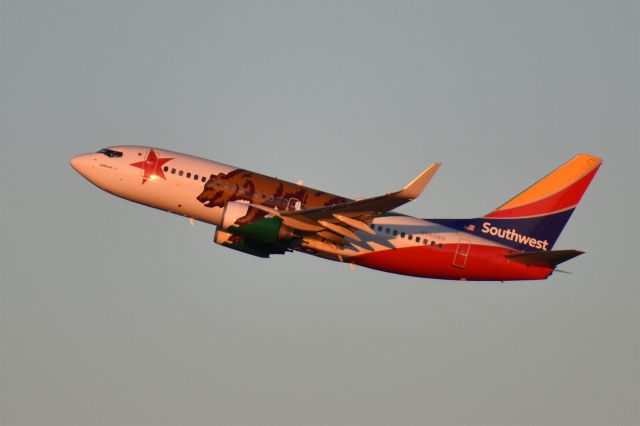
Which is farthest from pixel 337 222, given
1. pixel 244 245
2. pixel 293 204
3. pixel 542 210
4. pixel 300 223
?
pixel 542 210

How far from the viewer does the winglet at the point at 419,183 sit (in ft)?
167

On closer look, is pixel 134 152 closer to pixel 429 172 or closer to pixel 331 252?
pixel 331 252

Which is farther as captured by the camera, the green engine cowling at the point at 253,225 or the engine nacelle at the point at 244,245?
the engine nacelle at the point at 244,245

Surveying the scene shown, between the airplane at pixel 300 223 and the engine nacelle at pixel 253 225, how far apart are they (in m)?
0.05

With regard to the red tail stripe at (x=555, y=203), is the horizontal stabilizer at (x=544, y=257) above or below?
below

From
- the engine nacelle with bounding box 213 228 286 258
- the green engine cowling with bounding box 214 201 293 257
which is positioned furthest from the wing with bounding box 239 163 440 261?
the engine nacelle with bounding box 213 228 286 258

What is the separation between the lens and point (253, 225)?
56500 mm

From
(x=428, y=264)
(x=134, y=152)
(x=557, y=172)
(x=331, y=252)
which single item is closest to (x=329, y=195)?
(x=331, y=252)

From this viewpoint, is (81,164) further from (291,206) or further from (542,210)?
(542,210)

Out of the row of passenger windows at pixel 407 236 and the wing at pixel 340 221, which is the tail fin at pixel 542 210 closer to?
the row of passenger windows at pixel 407 236

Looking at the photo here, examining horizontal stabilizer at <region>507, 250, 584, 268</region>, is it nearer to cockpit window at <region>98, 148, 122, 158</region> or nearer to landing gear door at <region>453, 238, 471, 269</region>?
landing gear door at <region>453, 238, 471, 269</region>

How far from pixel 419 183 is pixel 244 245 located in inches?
519

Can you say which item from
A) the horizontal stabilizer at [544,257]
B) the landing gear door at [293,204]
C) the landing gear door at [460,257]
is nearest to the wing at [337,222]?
the landing gear door at [293,204]

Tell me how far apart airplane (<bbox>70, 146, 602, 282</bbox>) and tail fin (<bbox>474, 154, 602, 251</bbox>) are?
1.56 feet
